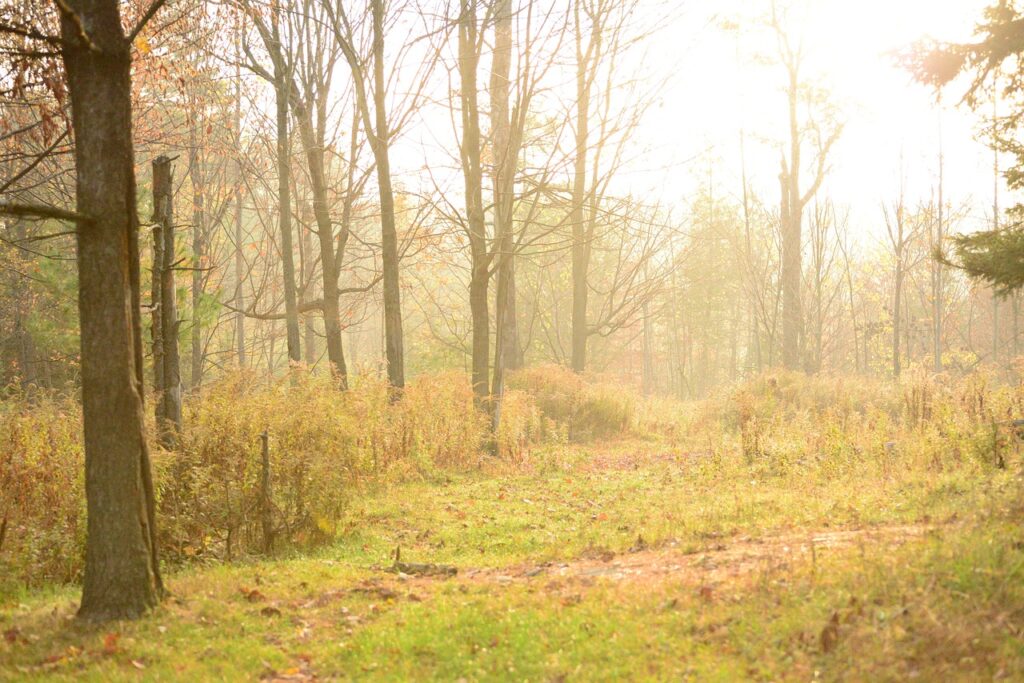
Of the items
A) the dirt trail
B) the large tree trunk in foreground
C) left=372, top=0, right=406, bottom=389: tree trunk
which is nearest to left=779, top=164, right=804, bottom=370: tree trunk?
left=372, top=0, right=406, bottom=389: tree trunk

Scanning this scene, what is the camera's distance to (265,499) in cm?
786

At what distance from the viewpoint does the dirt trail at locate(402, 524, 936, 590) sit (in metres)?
6.19

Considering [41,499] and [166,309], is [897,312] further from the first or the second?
[41,499]

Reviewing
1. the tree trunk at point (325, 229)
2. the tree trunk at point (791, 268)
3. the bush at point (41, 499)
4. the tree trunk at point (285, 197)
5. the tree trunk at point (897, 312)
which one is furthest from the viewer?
the tree trunk at point (791, 268)

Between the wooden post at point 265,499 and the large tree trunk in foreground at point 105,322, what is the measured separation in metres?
1.95

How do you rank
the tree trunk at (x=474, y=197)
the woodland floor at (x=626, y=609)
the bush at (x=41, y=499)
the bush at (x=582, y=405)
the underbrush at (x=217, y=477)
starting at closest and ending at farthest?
1. the woodland floor at (x=626, y=609)
2. the bush at (x=41, y=499)
3. the underbrush at (x=217, y=477)
4. the tree trunk at (x=474, y=197)
5. the bush at (x=582, y=405)

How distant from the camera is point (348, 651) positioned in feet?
17.6

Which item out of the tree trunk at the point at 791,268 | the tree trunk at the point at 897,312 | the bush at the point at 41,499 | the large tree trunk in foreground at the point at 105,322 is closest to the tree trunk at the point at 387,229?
the bush at the point at 41,499

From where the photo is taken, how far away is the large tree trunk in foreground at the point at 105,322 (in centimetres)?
567

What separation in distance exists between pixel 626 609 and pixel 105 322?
413cm

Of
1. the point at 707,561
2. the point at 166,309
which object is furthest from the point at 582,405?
the point at 707,561

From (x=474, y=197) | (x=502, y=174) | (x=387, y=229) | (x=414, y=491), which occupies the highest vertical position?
(x=502, y=174)

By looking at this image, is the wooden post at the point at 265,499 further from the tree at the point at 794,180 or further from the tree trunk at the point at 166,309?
the tree at the point at 794,180

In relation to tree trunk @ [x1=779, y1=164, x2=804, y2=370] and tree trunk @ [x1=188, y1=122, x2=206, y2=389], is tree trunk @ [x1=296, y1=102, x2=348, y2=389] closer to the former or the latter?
tree trunk @ [x1=188, y1=122, x2=206, y2=389]
